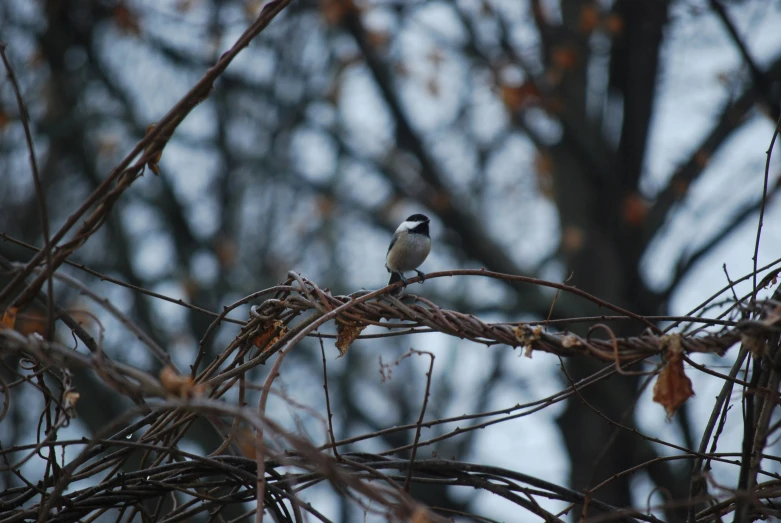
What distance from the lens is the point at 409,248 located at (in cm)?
450

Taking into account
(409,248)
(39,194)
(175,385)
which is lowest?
(175,385)

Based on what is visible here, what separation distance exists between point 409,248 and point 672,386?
264 cm

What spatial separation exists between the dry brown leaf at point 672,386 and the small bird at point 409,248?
8.05 feet

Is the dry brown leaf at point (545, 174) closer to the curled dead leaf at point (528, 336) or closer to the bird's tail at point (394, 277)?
the bird's tail at point (394, 277)

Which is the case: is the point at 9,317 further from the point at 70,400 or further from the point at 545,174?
the point at 545,174

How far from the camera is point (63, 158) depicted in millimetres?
9500

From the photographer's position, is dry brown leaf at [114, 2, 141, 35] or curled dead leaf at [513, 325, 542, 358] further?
dry brown leaf at [114, 2, 141, 35]

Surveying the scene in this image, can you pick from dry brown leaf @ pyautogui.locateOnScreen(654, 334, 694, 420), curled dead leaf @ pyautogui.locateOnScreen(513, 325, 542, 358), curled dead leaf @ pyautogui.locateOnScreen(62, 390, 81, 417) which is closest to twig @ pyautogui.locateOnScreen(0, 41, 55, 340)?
curled dead leaf @ pyautogui.locateOnScreen(62, 390, 81, 417)

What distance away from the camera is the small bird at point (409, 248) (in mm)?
4484

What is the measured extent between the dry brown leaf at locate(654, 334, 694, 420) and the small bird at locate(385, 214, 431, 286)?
8.05 ft

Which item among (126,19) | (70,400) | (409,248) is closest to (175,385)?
(70,400)

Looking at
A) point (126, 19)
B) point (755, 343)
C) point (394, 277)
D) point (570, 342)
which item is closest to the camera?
point (755, 343)

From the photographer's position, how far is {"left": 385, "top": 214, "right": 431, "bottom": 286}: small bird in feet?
14.7

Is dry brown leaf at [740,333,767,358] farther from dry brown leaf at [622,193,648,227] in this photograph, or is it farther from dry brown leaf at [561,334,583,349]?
dry brown leaf at [622,193,648,227]
